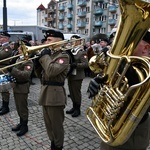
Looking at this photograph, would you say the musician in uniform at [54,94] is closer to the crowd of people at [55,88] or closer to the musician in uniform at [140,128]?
the crowd of people at [55,88]

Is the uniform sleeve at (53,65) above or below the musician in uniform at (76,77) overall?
above

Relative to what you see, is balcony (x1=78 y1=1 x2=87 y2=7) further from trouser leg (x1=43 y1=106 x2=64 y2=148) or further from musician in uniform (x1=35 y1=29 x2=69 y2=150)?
trouser leg (x1=43 y1=106 x2=64 y2=148)

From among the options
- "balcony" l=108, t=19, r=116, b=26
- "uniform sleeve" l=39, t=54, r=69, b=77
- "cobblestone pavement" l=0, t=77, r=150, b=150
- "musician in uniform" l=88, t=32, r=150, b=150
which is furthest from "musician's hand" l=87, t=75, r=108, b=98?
"balcony" l=108, t=19, r=116, b=26

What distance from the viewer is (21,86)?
Result: 4254 mm

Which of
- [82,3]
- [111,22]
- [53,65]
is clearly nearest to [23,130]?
[53,65]

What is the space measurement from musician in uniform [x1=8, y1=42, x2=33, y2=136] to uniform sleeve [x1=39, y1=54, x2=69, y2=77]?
1067 millimetres

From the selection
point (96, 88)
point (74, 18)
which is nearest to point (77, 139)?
point (96, 88)

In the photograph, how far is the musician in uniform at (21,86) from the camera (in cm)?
404

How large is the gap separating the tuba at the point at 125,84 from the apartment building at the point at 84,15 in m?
39.2

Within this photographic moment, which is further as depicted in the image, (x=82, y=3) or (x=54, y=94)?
(x=82, y=3)

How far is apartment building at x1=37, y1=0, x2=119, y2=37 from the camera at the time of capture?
4693cm

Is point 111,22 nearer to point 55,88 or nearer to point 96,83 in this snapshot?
point 55,88

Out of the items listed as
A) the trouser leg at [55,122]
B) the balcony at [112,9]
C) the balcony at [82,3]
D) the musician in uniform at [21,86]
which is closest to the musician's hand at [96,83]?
the trouser leg at [55,122]

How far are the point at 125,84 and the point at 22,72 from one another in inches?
104
